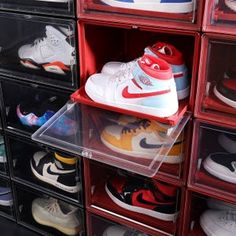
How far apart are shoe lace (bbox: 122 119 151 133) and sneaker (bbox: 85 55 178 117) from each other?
0.13 m

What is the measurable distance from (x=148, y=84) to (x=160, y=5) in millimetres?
188

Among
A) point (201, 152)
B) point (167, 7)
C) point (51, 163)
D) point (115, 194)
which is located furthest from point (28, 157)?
point (167, 7)

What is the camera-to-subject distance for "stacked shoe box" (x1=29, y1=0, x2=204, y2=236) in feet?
2.86

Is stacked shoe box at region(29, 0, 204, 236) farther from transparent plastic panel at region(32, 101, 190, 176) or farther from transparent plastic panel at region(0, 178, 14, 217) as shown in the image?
transparent plastic panel at region(0, 178, 14, 217)

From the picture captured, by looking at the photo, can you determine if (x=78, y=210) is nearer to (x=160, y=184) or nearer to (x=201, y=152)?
(x=160, y=184)

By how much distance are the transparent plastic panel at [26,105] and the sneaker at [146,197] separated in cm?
33

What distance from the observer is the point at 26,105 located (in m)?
1.28

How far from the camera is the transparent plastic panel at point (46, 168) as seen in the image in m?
1.24

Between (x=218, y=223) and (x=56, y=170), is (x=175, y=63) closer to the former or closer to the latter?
(x=218, y=223)

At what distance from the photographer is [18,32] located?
1.18 m

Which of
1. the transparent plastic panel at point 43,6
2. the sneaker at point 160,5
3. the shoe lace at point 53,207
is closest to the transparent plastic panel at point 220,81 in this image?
the sneaker at point 160,5

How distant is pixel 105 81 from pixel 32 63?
31cm

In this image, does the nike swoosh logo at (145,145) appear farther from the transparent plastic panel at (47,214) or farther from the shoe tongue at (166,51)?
the transparent plastic panel at (47,214)

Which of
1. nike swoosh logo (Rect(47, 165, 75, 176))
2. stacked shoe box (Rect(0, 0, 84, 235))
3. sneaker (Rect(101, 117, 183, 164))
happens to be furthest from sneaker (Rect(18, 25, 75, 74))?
nike swoosh logo (Rect(47, 165, 75, 176))
